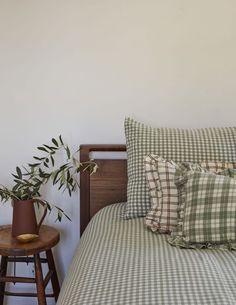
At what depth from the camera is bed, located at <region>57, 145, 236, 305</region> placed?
975 millimetres

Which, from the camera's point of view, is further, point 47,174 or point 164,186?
point 47,174

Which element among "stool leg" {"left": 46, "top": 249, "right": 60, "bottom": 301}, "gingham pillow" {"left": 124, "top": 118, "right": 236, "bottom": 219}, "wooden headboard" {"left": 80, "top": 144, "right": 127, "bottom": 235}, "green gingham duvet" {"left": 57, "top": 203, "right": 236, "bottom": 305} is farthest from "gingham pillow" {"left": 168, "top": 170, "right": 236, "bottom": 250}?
"stool leg" {"left": 46, "top": 249, "right": 60, "bottom": 301}

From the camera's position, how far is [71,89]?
80.0 inches

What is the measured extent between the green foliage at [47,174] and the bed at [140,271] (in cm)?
35

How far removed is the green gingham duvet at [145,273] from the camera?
971 millimetres

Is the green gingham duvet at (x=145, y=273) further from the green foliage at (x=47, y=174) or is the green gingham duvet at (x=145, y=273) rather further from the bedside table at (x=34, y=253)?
the green foliage at (x=47, y=174)

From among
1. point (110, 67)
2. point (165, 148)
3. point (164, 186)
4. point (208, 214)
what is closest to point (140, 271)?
point (208, 214)

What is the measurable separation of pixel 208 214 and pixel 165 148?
43 cm

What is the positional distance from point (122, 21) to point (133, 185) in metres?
0.87

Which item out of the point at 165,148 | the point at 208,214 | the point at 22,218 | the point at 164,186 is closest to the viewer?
the point at 208,214

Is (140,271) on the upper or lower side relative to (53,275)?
upper

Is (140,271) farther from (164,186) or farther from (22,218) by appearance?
(22,218)

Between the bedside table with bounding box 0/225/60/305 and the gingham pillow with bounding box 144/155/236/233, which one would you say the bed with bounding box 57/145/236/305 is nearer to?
the gingham pillow with bounding box 144/155/236/233

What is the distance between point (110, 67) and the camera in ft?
6.58
